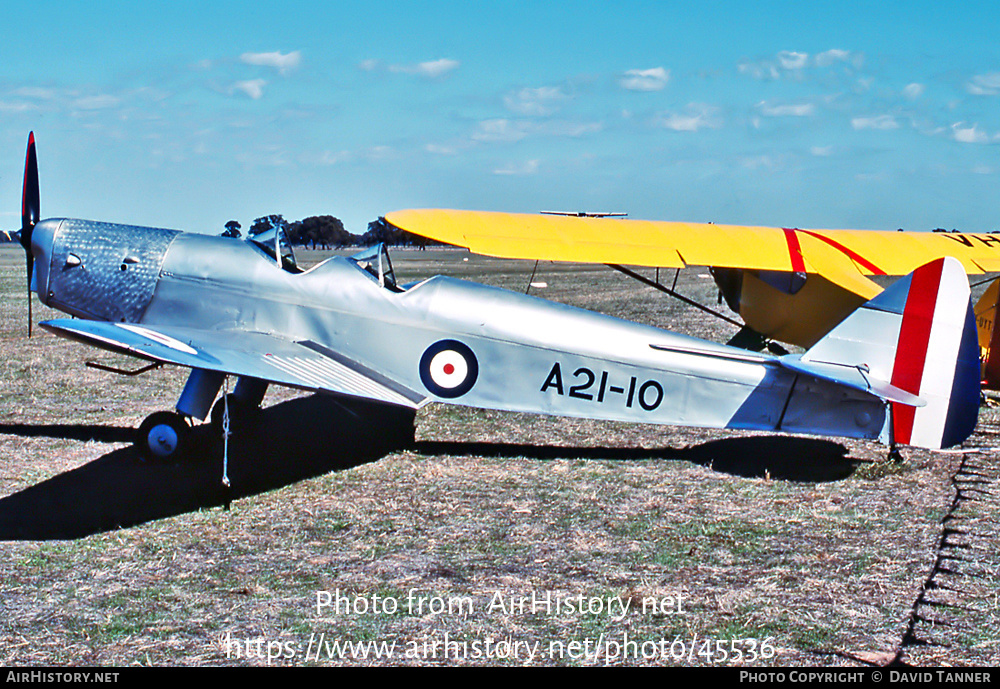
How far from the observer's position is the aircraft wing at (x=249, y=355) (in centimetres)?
552

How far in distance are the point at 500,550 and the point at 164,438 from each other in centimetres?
310

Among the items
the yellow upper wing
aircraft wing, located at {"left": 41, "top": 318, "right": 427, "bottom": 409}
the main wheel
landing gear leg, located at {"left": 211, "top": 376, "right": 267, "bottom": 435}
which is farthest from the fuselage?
the yellow upper wing

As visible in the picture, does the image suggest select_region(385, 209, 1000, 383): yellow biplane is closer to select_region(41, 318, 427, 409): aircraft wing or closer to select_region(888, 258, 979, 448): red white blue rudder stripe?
select_region(41, 318, 427, 409): aircraft wing

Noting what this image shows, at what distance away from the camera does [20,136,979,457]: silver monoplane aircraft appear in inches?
255

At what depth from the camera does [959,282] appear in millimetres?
6512

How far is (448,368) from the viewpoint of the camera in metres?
7.12

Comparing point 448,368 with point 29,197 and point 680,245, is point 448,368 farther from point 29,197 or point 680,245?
point 29,197

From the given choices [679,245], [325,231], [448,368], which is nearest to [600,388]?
[448,368]

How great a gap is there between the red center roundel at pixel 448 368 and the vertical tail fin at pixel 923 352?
9.01 feet

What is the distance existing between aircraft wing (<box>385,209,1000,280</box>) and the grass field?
1.96m

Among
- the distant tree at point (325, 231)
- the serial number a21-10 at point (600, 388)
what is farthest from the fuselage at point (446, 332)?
the distant tree at point (325, 231)

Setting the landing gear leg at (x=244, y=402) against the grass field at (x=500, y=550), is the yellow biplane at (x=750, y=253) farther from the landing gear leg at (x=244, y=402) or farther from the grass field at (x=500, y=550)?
the landing gear leg at (x=244, y=402)
